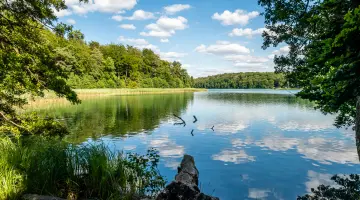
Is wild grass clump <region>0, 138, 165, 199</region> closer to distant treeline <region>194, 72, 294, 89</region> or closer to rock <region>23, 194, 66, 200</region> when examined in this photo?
rock <region>23, 194, 66, 200</region>

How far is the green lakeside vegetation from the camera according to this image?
3074mm

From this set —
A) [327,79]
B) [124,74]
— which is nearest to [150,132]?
[327,79]

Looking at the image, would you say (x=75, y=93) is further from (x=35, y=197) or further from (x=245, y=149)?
(x=245, y=149)

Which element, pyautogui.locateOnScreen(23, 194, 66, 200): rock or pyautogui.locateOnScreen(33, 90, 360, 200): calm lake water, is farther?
pyautogui.locateOnScreen(33, 90, 360, 200): calm lake water

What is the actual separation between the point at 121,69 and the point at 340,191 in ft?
313

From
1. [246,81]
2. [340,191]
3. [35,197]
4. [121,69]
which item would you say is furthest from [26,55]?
[246,81]

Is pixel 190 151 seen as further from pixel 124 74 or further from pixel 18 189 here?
pixel 124 74

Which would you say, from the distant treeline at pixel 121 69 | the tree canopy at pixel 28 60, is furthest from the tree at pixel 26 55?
the distant treeline at pixel 121 69

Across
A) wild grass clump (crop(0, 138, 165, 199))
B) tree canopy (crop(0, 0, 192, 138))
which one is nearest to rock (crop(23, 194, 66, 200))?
wild grass clump (crop(0, 138, 165, 199))

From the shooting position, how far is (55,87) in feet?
25.3

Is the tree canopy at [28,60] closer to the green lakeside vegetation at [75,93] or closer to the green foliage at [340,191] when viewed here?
the green lakeside vegetation at [75,93]

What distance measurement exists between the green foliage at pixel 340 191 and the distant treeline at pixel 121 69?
62.9 metres

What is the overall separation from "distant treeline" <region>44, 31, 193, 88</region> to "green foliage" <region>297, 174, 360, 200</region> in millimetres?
62900

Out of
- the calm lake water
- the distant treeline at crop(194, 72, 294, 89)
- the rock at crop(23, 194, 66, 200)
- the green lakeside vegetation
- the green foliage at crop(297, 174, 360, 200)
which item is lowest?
the calm lake water
